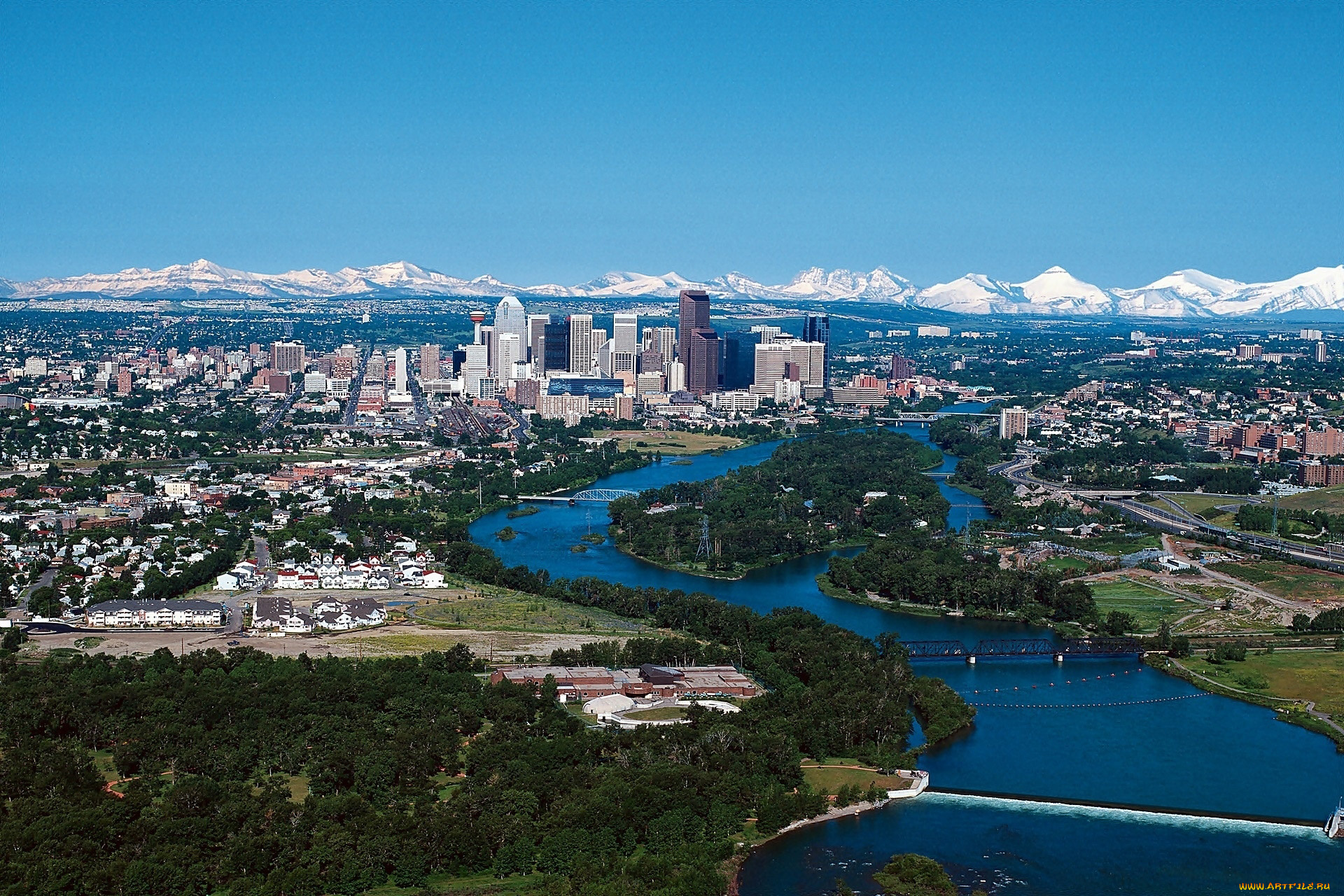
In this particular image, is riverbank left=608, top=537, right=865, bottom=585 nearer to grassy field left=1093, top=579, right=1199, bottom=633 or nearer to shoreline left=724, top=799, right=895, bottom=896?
grassy field left=1093, top=579, right=1199, bottom=633

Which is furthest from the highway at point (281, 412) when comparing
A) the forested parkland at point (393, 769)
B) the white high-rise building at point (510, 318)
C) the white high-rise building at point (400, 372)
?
the forested parkland at point (393, 769)

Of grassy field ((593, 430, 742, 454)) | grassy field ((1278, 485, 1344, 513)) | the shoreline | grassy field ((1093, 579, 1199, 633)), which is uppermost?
grassy field ((1278, 485, 1344, 513))

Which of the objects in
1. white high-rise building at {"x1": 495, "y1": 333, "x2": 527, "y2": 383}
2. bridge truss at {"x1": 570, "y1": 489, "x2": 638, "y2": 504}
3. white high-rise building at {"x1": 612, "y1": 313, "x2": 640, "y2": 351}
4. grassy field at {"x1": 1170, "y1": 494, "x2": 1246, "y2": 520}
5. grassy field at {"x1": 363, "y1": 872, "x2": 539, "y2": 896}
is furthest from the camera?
white high-rise building at {"x1": 612, "y1": 313, "x2": 640, "y2": 351}

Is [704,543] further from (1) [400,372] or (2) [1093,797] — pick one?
(1) [400,372]

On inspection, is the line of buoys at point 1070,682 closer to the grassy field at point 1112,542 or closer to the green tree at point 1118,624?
the green tree at point 1118,624

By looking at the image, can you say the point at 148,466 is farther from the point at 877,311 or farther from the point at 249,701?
the point at 877,311

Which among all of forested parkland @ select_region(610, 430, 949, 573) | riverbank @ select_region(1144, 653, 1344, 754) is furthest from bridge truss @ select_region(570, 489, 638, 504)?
riverbank @ select_region(1144, 653, 1344, 754)
